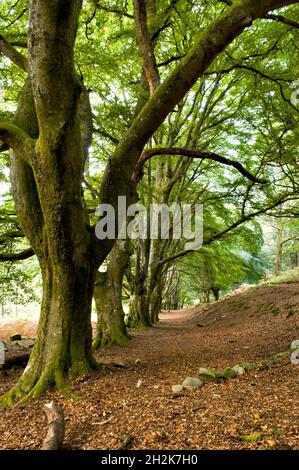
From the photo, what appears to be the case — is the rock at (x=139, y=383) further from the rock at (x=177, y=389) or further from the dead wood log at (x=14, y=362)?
the dead wood log at (x=14, y=362)

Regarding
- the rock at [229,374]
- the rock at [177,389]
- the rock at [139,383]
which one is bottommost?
the rock at [139,383]

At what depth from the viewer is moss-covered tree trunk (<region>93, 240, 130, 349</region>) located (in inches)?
336

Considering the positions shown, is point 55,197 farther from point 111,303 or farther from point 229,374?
point 111,303

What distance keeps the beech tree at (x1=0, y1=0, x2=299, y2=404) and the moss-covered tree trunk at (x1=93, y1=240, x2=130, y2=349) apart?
13.0 feet

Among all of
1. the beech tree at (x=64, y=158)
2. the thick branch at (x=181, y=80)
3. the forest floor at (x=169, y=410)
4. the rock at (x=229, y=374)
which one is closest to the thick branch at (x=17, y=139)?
the beech tree at (x=64, y=158)

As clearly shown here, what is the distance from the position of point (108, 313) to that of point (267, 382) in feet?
17.8

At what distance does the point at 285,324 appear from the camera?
8039 millimetres

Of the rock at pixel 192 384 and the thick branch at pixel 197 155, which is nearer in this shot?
the rock at pixel 192 384

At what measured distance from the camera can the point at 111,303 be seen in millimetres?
8859

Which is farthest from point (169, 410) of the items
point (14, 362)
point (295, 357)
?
point (14, 362)

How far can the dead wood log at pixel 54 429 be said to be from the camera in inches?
99.8

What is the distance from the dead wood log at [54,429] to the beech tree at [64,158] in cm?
88

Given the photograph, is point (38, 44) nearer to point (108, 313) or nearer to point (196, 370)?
point (196, 370)

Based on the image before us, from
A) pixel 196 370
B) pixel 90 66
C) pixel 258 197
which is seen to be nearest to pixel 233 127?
pixel 258 197
